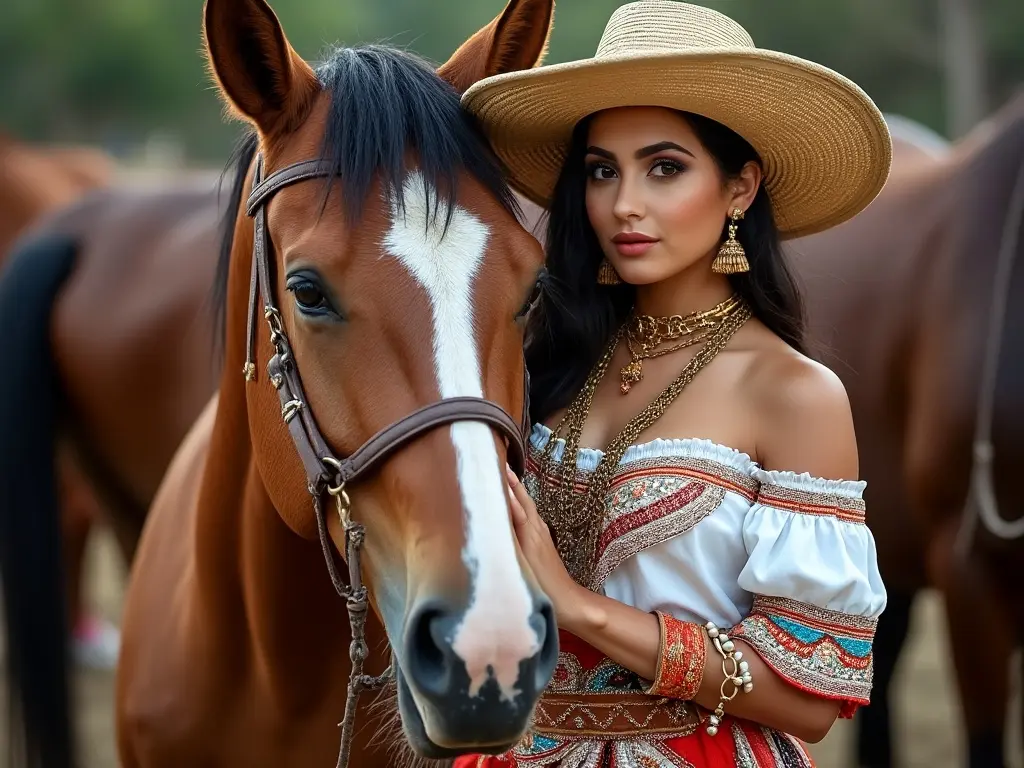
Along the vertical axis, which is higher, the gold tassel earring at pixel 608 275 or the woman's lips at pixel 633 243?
the woman's lips at pixel 633 243

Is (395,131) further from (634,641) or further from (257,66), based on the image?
(634,641)

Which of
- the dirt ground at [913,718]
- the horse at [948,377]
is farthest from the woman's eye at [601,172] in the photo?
the dirt ground at [913,718]

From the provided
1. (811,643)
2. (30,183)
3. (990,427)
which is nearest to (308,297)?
(811,643)

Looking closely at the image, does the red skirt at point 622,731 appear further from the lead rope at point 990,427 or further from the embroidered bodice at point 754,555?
the lead rope at point 990,427

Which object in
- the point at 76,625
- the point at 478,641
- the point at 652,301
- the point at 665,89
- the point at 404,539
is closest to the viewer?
the point at 478,641

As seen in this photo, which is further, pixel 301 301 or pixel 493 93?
pixel 493 93

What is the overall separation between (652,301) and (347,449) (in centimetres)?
60

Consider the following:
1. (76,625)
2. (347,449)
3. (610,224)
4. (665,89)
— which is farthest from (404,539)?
(76,625)

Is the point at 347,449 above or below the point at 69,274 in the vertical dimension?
above

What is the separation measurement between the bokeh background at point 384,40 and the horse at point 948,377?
1.26m

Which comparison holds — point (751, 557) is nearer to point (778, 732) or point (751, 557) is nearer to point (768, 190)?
point (778, 732)

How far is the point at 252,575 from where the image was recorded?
6.21 ft

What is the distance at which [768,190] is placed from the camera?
1.92m

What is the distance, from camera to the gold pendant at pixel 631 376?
1.77 meters
